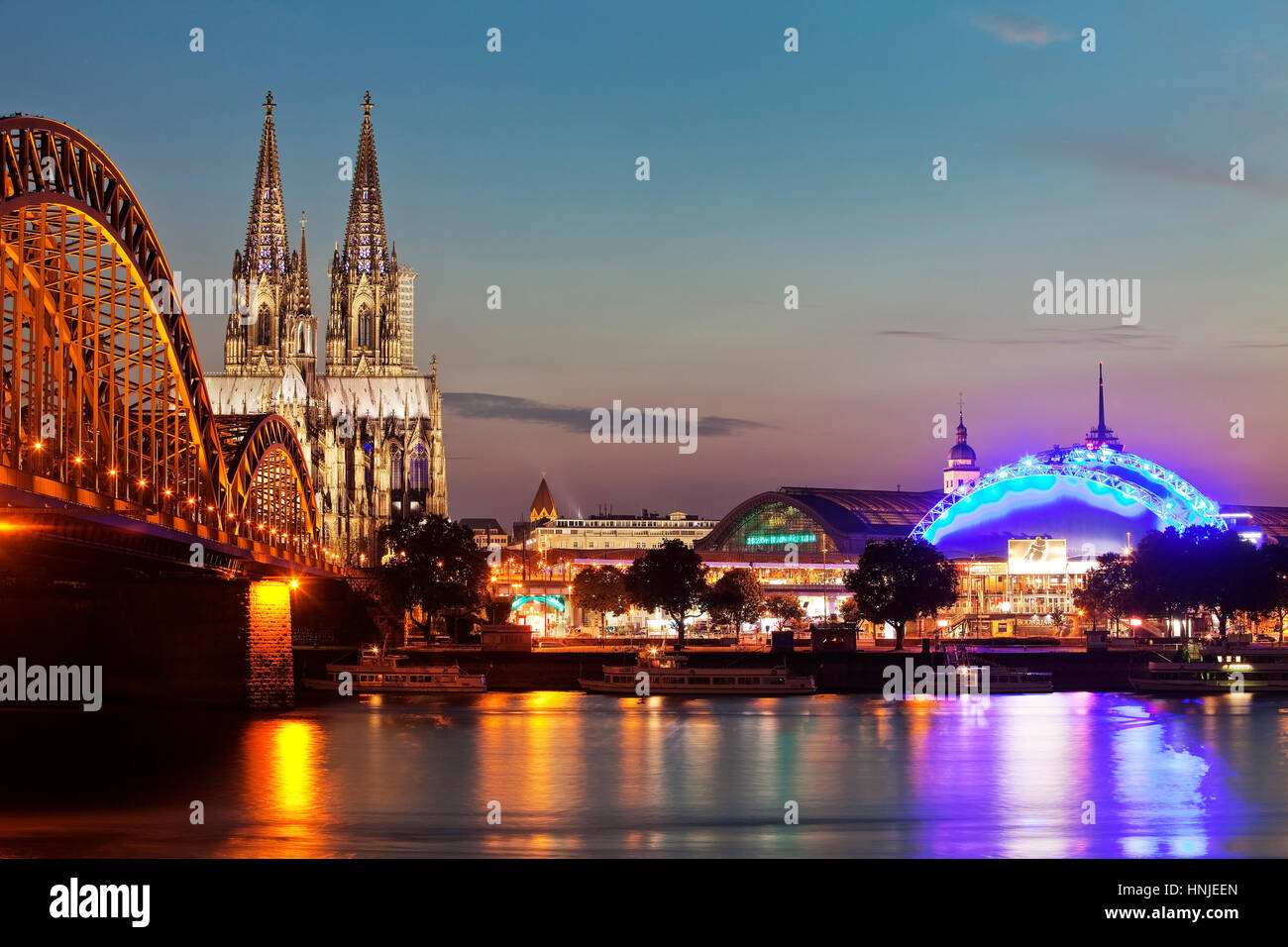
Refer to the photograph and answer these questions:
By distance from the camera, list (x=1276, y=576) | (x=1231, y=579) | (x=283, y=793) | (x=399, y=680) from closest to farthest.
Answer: (x=283, y=793), (x=399, y=680), (x=1231, y=579), (x=1276, y=576)

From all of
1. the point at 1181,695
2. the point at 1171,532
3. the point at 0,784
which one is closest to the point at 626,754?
the point at 0,784

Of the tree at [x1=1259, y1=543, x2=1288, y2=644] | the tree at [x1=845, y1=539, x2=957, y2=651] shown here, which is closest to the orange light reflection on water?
the tree at [x1=845, y1=539, x2=957, y2=651]

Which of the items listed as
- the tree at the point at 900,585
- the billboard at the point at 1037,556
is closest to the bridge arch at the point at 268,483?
the tree at the point at 900,585

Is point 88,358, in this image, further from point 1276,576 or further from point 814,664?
point 1276,576

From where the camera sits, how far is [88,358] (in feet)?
262

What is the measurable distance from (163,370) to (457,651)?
4772 centimetres

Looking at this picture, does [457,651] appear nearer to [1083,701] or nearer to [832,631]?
[832,631]

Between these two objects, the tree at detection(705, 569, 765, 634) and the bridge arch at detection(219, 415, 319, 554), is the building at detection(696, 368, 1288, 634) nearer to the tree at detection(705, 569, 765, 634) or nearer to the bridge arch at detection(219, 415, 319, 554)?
the tree at detection(705, 569, 765, 634)

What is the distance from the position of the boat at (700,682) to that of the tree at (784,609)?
2167 inches

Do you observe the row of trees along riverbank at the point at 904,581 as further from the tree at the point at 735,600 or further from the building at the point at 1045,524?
the building at the point at 1045,524

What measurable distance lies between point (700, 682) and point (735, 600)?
37.1 metres

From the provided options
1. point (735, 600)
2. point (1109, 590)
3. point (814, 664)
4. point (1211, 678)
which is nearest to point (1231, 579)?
point (1109, 590)

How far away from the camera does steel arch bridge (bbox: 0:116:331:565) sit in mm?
54344
